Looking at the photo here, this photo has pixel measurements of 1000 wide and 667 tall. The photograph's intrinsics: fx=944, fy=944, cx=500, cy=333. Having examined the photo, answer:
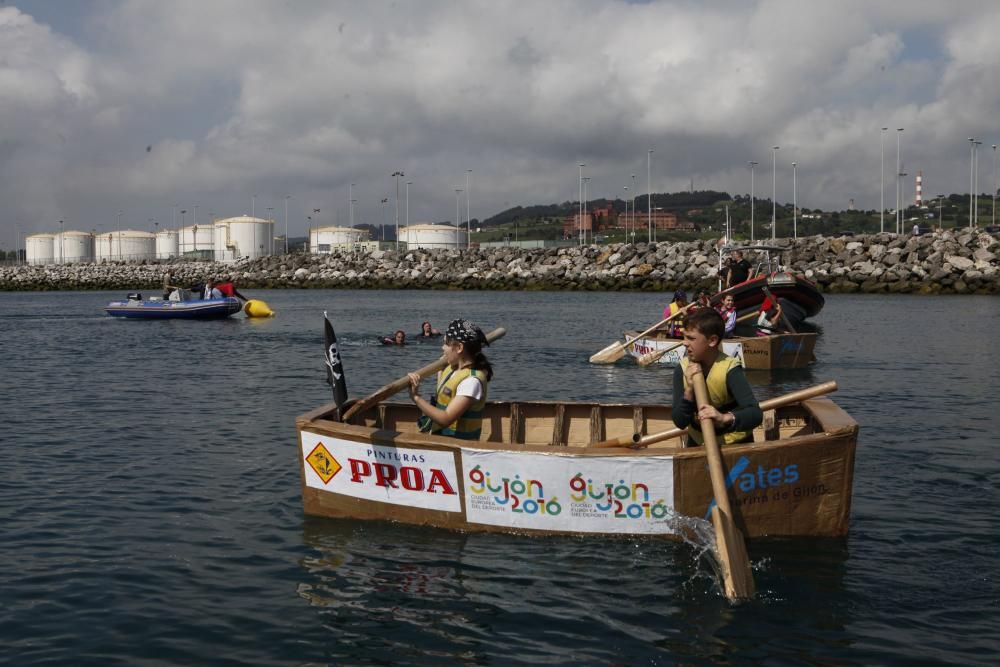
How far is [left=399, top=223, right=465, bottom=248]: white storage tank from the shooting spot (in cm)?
14950

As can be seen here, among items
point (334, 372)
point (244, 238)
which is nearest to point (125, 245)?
point (244, 238)

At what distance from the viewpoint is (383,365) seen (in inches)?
997

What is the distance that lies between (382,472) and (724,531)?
11.0ft

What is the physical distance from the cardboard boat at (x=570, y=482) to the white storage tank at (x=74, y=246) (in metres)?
174

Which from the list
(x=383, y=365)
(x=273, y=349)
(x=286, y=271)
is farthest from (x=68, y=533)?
(x=286, y=271)

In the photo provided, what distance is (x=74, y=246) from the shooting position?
169250 mm

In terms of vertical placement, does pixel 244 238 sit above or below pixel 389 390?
above

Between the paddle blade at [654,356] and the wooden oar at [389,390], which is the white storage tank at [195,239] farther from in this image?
the wooden oar at [389,390]

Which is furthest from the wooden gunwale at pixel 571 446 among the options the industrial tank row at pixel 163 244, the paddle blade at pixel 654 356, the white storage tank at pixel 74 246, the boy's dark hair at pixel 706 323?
the white storage tank at pixel 74 246

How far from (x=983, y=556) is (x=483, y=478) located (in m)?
4.65

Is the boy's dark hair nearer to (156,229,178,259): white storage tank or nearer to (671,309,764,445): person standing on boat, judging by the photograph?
(671,309,764,445): person standing on boat

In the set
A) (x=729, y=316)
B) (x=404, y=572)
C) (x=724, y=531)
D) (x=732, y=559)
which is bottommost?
(x=404, y=572)

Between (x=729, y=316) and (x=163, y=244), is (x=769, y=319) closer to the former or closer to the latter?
(x=729, y=316)

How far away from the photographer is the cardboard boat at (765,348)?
22.3 metres
